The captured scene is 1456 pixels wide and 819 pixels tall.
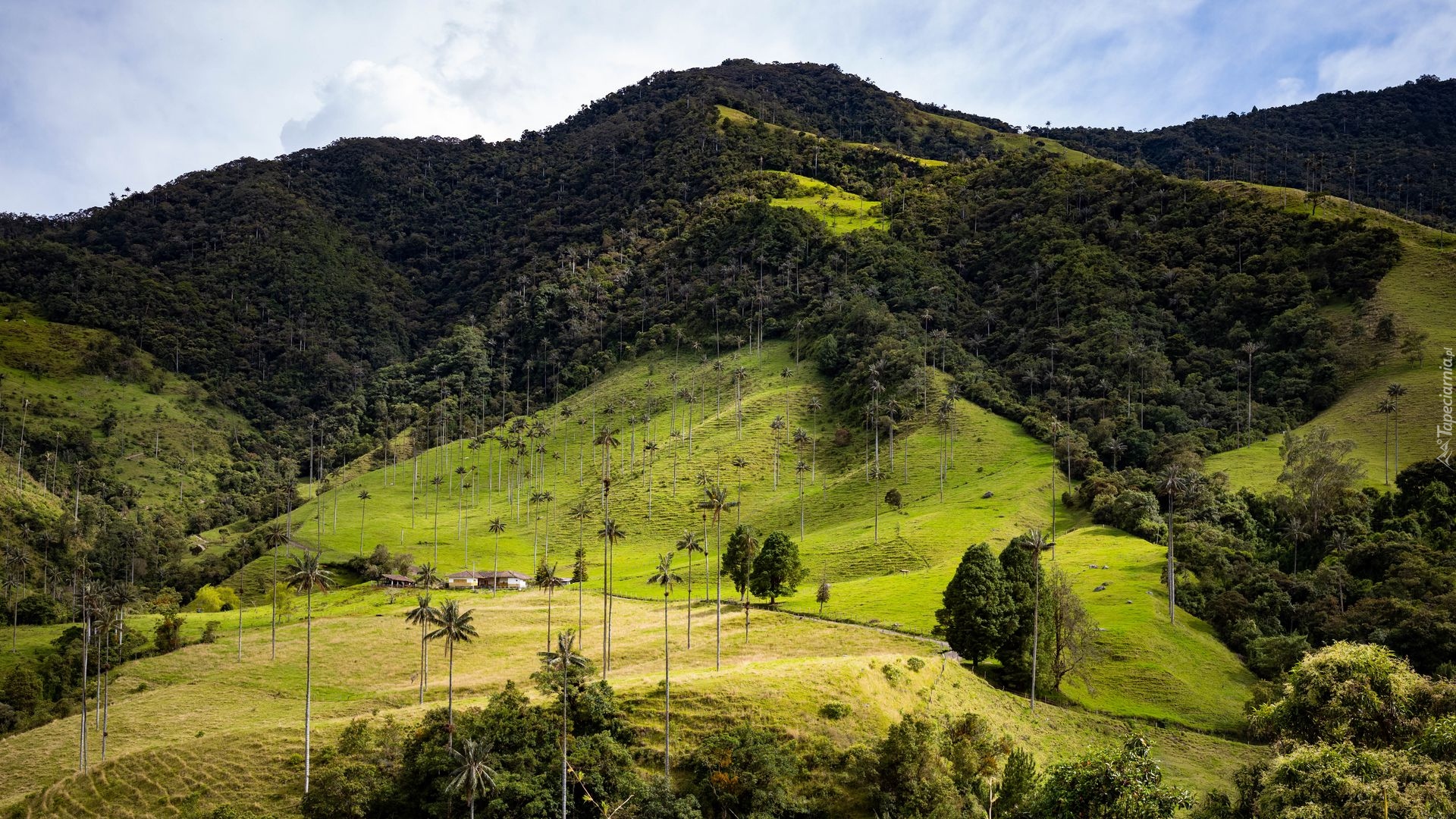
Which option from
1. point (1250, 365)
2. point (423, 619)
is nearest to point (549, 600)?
point (423, 619)

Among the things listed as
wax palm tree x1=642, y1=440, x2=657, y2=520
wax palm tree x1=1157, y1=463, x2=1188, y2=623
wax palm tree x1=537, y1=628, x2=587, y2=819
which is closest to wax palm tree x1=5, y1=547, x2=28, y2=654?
wax palm tree x1=642, y1=440, x2=657, y2=520

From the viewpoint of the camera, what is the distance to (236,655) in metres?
101

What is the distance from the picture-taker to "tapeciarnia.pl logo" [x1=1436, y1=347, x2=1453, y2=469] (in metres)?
125

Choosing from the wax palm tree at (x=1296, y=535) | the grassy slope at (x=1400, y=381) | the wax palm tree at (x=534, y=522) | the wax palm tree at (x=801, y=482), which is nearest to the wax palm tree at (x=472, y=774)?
the wax palm tree at (x=801, y=482)

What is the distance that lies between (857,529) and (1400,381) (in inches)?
3900

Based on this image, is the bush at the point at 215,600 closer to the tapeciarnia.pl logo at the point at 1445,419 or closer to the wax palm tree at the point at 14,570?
the wax palm tree at the point at 14,570

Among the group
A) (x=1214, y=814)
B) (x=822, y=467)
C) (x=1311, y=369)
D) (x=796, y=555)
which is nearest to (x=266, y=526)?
(x=822, y=467)

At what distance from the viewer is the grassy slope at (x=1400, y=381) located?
14312cm

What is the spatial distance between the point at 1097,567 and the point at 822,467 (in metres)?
80.9

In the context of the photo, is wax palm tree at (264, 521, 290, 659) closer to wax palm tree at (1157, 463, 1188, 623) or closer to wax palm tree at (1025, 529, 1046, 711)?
wax palm tree at (1025, 529, 1046, 711)

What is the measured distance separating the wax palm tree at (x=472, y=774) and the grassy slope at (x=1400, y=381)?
411ft

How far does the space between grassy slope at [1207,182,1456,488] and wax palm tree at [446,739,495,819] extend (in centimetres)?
12531

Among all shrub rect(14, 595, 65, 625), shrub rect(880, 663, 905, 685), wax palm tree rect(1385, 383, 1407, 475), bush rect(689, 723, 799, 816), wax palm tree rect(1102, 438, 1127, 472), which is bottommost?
bush rect(689, 723, 799, 816)

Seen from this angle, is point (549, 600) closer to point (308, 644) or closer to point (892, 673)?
point (308, 644)
